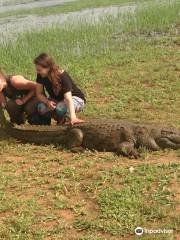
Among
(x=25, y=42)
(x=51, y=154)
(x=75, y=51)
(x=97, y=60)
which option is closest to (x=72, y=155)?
(x=51, y=154)

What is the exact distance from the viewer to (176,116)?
23.2 ft

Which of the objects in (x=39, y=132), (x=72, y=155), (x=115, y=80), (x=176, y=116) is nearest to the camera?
(x=72, y=155)

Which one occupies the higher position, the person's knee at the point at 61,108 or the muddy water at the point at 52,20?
the muddy water at the point at 52,20

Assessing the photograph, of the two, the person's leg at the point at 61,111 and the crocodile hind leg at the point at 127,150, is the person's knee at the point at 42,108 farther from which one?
the crocodile hind leg at the point at 127,150

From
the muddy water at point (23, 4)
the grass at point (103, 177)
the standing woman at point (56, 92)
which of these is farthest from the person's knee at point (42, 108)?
the muddy water at point (23, 4)

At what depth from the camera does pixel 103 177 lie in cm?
509

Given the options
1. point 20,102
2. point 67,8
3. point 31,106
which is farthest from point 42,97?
point 67,8

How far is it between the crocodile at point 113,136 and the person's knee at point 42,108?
0.32m

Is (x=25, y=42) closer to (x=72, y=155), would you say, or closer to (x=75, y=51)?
(x=75, y=51)

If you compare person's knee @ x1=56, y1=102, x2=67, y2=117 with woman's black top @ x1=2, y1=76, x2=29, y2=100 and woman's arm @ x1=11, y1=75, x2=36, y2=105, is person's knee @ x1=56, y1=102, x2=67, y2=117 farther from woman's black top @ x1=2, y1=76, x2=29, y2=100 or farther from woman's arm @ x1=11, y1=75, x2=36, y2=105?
woman's black top @ x1=2, y1=76, x2=29, y2=100

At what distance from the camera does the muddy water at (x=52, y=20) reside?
16784mm

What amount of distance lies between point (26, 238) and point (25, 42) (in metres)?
10.2

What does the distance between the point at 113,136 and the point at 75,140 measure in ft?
1.60

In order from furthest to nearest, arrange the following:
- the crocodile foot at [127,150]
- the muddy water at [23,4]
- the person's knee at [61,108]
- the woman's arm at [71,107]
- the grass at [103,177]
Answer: the muddy water at [23,4] < the person's knee at [61,108] < the woman's arm at [71,107] < the crocodile foot at [127,150] < the grass at [103,177]
